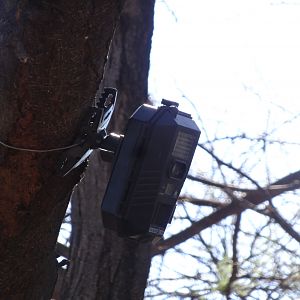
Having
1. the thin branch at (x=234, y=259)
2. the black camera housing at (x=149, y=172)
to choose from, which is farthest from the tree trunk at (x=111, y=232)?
the black camera housing at (x=149, y=172)

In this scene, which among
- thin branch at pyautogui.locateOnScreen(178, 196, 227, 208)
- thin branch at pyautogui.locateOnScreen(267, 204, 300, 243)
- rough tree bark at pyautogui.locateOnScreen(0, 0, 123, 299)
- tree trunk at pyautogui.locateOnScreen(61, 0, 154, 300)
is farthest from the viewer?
thin branch at pyautogui.locateOnScreen(178, 196, 227, 208)

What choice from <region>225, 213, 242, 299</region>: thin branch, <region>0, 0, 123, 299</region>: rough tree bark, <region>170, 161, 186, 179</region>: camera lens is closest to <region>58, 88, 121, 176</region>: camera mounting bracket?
<region>0, 0, 123, 299</region>: rough tree bark

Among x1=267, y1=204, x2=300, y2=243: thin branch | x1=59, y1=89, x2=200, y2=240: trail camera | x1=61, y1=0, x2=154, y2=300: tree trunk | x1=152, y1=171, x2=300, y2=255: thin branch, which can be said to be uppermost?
x1=152, y1=171, x2=300, y2=255: thin branch

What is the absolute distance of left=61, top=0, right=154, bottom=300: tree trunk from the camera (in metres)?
3.18

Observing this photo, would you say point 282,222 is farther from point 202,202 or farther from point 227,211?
point 202,202

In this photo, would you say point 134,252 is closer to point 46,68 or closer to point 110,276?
point 110,276

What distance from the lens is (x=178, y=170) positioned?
1.66 meters

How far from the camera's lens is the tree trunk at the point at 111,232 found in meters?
3.18

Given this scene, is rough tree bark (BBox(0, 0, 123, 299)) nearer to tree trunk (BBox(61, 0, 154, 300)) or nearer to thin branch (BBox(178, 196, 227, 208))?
tree trunk (BBox(61, 0, 154, 300))

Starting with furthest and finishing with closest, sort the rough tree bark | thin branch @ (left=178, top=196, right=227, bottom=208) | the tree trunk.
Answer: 1. thin branch @ (left=178, top=196, right=227, bottom=208)
2. the tree trunk
3. the rough tree bark

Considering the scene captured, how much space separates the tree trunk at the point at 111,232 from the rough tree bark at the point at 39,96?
1.42 m

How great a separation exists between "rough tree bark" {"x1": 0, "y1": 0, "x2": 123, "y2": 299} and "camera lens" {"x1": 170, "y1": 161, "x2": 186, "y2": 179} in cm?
24

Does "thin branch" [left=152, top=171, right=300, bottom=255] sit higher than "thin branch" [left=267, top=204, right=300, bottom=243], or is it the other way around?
"thin branch" [left=152, top=171, right=300, bottom=255]

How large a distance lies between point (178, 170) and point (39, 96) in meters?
0.34
